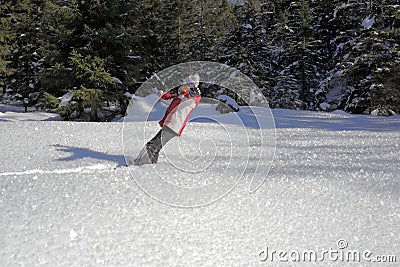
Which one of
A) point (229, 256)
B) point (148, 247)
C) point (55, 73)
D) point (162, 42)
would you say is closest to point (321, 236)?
point (229, 256)

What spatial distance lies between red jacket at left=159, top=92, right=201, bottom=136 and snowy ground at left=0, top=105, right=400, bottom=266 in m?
0.82

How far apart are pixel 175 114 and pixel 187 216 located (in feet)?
8.44

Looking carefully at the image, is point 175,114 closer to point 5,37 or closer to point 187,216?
point 187,216

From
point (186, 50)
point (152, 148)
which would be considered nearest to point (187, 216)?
point (152, 148)

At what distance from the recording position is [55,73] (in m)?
19.3

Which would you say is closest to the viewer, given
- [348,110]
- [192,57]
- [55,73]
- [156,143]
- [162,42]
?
[156,143]

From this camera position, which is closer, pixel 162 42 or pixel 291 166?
pixel 291 166

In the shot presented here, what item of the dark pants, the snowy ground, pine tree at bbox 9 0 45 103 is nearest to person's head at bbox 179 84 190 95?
the dark pants

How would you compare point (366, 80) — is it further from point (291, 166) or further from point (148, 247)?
point (148, 247)

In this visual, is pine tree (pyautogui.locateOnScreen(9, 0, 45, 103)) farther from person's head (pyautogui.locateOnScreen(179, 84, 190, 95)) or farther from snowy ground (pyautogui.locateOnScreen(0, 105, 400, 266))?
person's head (pyautogui.locateOnScreen(179, 84, 190, 95))

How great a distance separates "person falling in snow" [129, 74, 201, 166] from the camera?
6.50 metres

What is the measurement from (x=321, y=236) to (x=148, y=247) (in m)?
1.93

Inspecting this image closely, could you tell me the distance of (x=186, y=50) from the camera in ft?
109

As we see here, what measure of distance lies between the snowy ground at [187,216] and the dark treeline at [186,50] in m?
12.8
